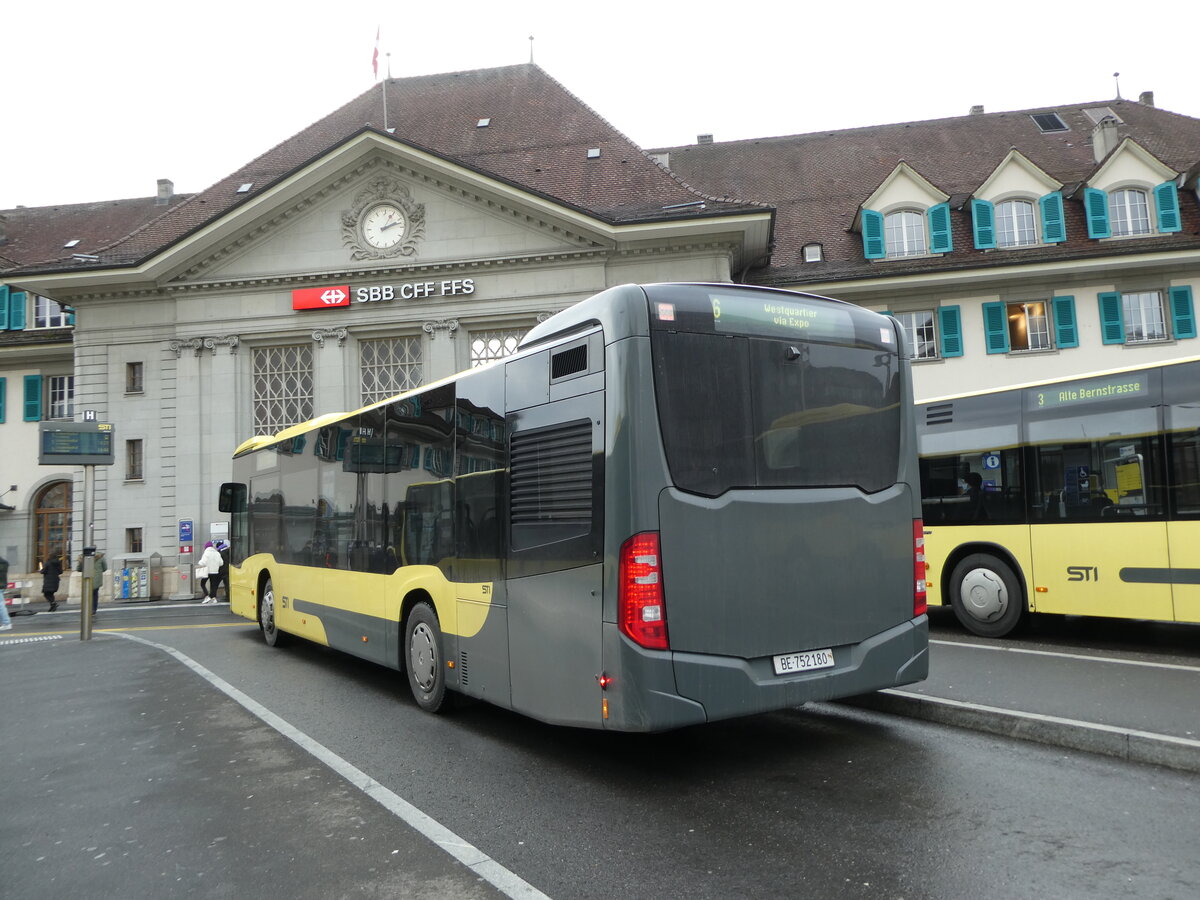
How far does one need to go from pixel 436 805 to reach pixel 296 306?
2486 centimetres

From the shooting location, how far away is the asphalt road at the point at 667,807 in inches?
158

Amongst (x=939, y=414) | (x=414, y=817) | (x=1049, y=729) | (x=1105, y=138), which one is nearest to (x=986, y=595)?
(x=939, y=414)

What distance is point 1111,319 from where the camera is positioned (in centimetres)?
2550

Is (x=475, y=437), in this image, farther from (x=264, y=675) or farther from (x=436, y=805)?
(x=264, y=675)

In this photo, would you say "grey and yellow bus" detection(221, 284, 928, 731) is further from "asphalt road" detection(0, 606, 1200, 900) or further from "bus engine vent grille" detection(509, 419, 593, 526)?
"asphalt road" detection(0, 606, 1200, 900)

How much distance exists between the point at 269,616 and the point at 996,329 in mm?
21492

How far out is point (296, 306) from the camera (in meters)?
27.8

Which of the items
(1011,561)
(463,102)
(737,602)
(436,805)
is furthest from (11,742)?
(463,102)

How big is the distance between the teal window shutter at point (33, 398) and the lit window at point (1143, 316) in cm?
3595

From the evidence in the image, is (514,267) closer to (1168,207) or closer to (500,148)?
(500,148)

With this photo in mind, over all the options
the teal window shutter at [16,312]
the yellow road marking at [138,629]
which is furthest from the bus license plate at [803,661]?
the teal window shutter at [16,312]

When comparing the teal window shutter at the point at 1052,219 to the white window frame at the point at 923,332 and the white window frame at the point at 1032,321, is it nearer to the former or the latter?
the white window frame at the point at 1032,321

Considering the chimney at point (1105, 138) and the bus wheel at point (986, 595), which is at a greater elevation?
the chimney at point (1105, 138)

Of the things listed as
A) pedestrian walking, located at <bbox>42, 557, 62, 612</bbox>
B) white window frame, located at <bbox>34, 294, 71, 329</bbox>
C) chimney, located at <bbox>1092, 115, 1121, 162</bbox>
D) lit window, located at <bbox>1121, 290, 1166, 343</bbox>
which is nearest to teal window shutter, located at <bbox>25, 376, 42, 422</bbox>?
white window frame, located at <bbox>34, 294, 71, 329</bbox>
